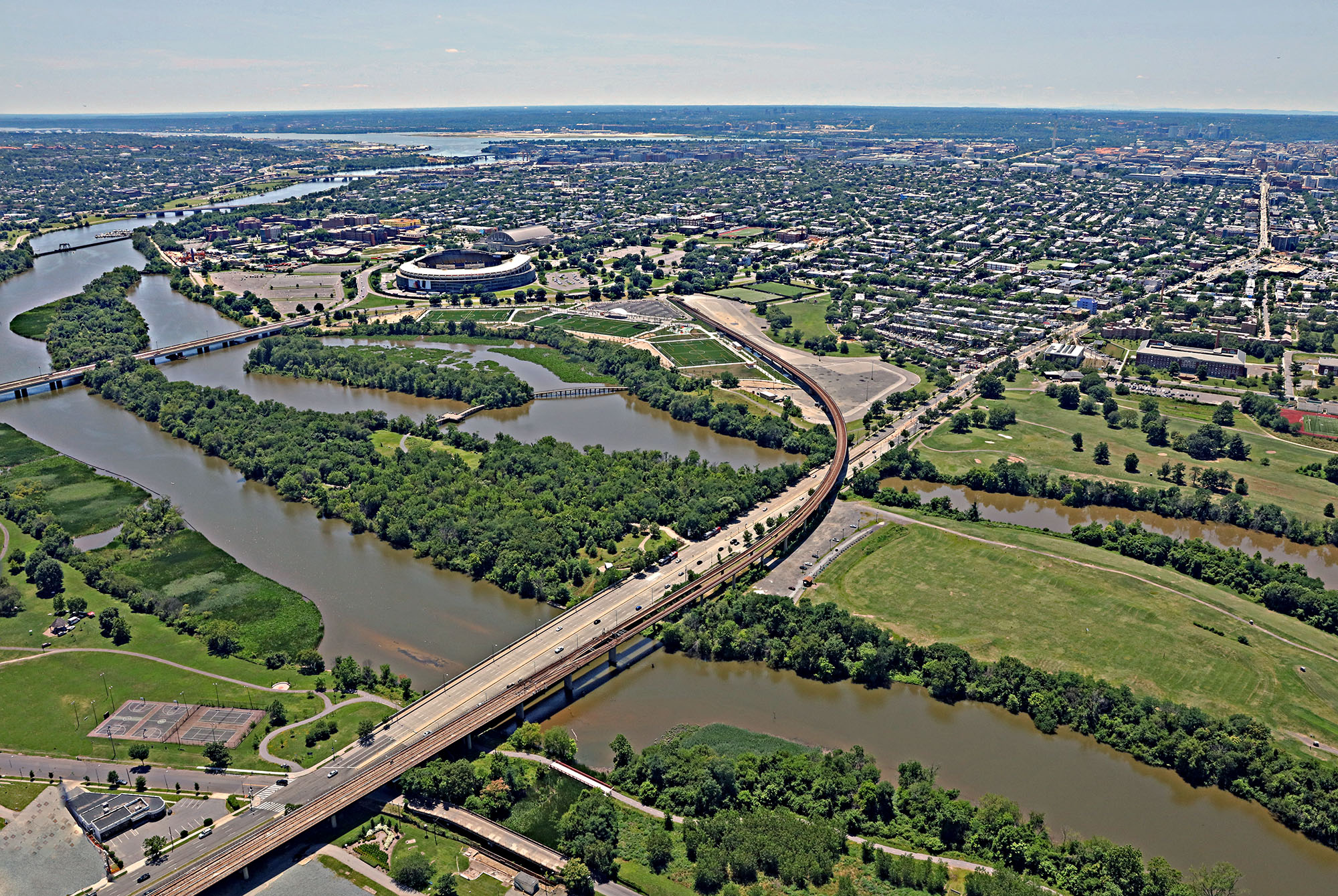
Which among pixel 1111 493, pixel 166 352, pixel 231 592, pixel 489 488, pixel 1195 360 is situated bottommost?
pixel 231 592

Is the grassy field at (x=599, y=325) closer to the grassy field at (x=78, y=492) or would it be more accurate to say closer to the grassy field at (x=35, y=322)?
the grassy field at (x=78, y=492)

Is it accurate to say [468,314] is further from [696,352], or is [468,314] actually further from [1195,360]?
[1195,360]

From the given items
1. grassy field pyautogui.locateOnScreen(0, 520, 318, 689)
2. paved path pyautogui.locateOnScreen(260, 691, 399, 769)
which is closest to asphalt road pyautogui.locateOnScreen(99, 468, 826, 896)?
paved path pyautogui.locateOnScreen(260, 691, 399, 769)

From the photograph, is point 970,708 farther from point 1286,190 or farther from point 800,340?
point 1286,190

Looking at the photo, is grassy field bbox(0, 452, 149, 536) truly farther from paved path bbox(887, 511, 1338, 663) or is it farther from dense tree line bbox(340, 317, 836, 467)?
paved path bbox(887, 511, 1338, 663)

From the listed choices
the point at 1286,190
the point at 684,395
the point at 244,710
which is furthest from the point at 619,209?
the point at 244,710

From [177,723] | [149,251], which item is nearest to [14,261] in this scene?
[149,251]
